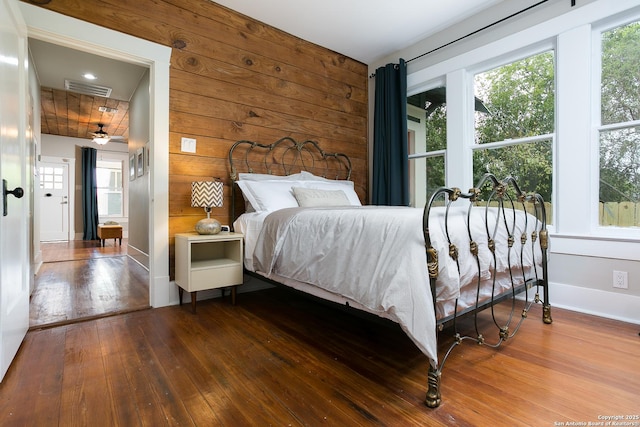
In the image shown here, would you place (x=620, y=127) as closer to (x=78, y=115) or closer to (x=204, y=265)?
(x=204, y=265)

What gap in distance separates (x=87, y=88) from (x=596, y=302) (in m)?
5.96

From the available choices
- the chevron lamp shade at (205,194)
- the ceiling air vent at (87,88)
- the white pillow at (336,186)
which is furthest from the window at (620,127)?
the ceiling air vent at (87,88)

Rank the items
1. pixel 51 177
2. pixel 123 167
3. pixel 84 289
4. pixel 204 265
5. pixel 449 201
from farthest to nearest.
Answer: pixel 123 167, pixel 51 177, pixel 84 289, pixel 204 265, pixel 449 201

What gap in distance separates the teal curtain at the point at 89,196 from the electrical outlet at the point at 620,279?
9334 mm

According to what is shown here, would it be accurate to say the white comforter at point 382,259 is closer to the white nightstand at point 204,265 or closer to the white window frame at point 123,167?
the white nightstand at point 204,265

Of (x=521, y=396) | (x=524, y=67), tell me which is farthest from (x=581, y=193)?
(x=521, y=396)

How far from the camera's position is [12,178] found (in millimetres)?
1614

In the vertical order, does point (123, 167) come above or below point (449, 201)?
above

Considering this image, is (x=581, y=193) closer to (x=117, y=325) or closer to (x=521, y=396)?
(x=521, y=396)

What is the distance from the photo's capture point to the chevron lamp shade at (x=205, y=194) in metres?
2.52

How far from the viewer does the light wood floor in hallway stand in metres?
2.36

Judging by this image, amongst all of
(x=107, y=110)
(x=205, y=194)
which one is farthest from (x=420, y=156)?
(x=107, y=110)

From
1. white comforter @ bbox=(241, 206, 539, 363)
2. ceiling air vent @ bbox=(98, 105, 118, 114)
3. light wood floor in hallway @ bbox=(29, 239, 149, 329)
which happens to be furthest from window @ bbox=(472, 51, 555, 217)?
ceiling air vent @ bbox=(98, 105, 118, 114)

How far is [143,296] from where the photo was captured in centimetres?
285
